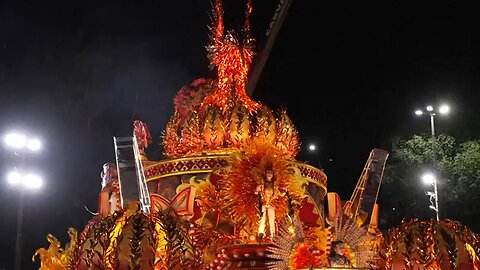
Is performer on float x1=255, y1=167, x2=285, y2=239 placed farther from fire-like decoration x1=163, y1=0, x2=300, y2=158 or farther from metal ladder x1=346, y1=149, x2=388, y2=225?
metal ladder x1=346, y1=149, x2=388, y2=225

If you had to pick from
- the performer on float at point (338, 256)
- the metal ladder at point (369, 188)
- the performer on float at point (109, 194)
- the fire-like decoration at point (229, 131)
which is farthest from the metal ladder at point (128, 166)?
the metal ladder at point (369, 188)

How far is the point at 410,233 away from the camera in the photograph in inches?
205

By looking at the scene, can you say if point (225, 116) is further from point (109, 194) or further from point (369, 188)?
point (369, 188)

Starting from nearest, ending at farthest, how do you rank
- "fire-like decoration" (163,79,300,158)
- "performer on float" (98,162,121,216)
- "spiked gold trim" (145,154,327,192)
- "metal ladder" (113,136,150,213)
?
"metal ladder" (113,136,150,213), "performer on float" (98,162,121,216), "spiked gold trim" (145,154,327,192), "fire-like decoration" (163,79,300,158)

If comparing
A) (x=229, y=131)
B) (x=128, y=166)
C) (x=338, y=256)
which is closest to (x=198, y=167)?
(x=229, y=131)

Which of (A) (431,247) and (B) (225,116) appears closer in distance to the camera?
(A) (431,247)

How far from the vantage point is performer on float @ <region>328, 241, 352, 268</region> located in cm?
622

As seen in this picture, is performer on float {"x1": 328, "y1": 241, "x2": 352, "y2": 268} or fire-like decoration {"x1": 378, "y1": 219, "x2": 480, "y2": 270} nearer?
fire-like decoration {"x1": 378, "y1": 219, "x2": 480, "y2": 270}

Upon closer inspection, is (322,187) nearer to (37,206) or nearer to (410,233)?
(410,233)

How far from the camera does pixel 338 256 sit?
20.5 feet

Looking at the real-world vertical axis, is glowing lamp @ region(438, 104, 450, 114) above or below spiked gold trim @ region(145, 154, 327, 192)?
A: above

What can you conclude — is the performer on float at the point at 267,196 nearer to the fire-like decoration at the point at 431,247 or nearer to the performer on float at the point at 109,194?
the performer on float at the point at 109,194

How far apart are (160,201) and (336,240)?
253cm

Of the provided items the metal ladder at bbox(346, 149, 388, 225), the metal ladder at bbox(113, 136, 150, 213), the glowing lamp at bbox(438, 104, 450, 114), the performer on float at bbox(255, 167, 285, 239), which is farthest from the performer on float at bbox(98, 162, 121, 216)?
the glowing lamp at bbox(438, 104, 450, 114)
